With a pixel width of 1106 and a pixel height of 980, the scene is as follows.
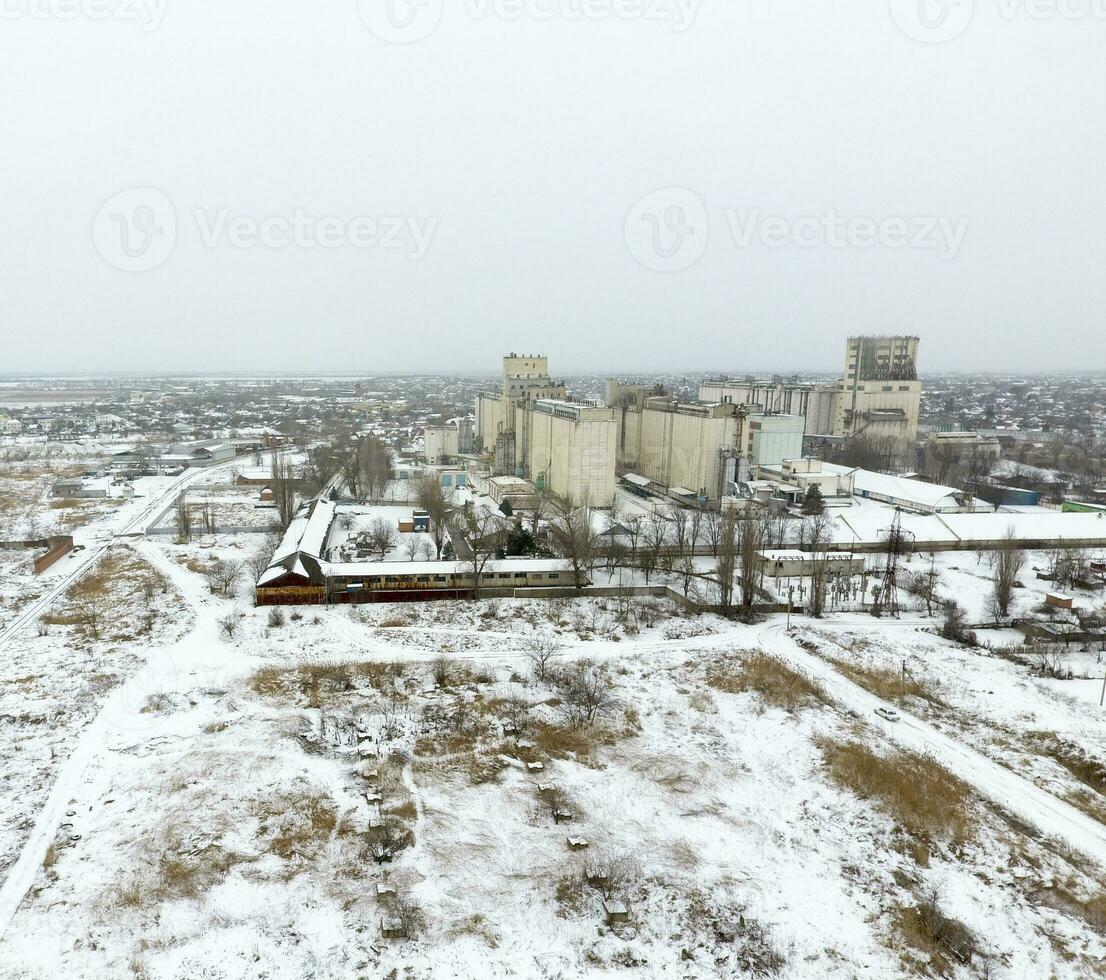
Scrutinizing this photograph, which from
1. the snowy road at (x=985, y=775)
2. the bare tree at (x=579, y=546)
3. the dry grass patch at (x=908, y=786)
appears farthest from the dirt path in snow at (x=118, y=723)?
the snowy road at (x=985, y=775)

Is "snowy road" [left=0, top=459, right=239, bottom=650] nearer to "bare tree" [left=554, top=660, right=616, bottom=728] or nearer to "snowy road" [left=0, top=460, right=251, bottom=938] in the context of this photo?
"snowy road" [left=0, top=460, right=251, bottom=938]

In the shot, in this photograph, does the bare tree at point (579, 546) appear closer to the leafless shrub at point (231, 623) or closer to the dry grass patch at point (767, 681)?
the dry grass patch at point (767, 681)

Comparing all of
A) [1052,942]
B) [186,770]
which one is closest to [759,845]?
[1052,942]

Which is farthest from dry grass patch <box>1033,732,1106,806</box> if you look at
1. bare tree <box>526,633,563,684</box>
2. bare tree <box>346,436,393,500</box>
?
bare tree <box>346,436,393,500</box>

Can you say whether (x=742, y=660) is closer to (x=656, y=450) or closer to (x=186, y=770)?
(x=186, y=770)

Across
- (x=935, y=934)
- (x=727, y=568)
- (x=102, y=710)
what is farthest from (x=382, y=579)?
(x=935, y=934)

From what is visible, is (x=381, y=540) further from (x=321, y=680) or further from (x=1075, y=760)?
(x=1075, y=760)
